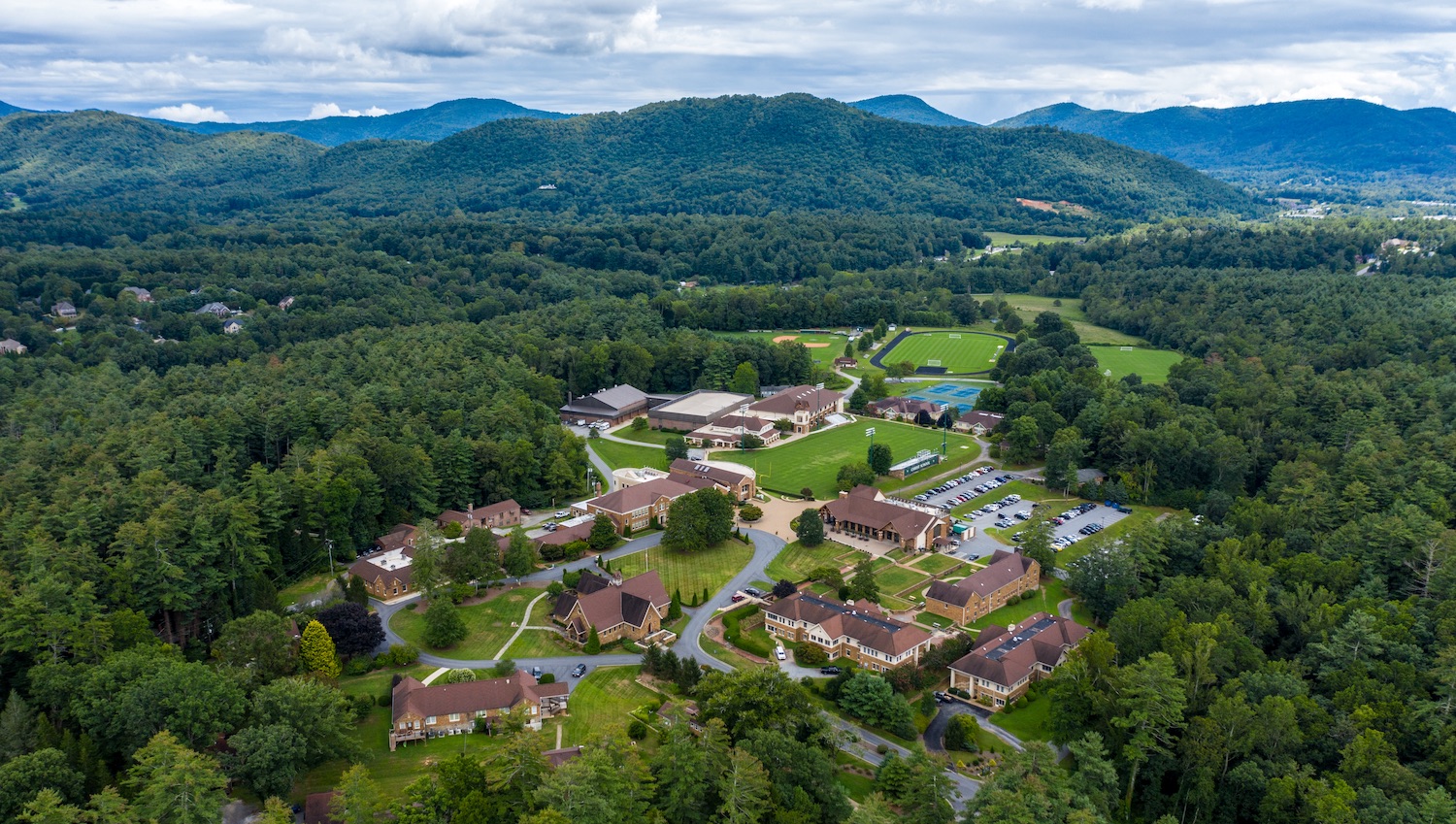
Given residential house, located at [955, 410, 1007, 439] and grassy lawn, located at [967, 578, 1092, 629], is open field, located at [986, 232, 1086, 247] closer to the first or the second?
residential house, located at [955, 410, 1007, 439]

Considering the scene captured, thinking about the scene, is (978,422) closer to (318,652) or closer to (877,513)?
(877,513)

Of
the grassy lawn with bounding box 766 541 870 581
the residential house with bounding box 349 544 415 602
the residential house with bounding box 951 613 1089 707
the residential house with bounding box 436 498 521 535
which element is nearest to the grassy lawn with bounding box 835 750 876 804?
the residential house with bounding box 951 613 1089 707

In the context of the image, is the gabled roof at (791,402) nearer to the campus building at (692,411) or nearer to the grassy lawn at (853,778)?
the campus building at (692,411)

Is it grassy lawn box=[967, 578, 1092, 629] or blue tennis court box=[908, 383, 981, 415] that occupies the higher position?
blue tennis court box=[908, 383, 981, 415]

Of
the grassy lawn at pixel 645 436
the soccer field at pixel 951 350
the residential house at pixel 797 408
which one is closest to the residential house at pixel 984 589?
the residential house at pixel 797 408

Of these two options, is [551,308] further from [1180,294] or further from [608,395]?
[1180,294]

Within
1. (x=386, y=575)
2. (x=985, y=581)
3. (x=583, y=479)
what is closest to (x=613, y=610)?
(x=386, y=575)

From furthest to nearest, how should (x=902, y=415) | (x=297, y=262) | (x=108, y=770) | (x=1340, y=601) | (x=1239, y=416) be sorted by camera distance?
(x=297, y=262) < (x=902, y=415) < (x=1239, y=416) < (x=1340, y=601) < (x=108, y=770)

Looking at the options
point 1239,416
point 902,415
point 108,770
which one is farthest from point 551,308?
point 108,770
